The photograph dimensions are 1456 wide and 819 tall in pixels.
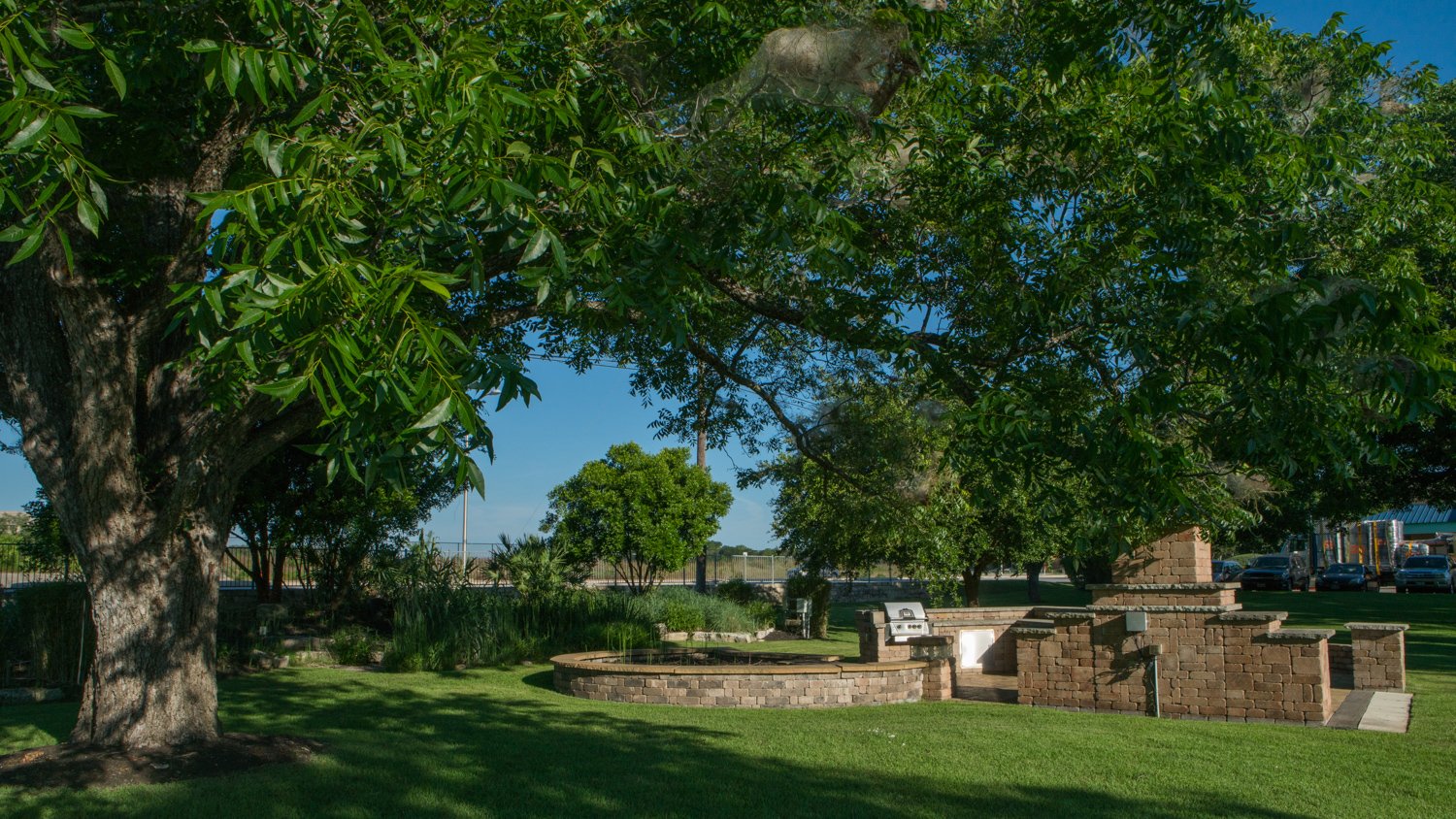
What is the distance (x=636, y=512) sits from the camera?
2634cm

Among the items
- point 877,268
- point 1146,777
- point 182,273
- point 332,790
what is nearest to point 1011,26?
point 877,268

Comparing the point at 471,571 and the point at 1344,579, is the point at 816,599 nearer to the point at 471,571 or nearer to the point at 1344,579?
the point at 471,571

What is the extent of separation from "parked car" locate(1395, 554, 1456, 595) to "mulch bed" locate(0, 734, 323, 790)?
47044mm

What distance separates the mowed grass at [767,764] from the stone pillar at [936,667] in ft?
1.90

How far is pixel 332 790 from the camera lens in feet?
25.3

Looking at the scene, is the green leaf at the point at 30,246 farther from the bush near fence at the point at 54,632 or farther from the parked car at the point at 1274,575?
the parked car at the point at 1274,575

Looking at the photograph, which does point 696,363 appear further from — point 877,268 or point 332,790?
point 332,790

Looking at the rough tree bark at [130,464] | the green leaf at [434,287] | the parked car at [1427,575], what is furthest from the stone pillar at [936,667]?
the parked car at [1427,575]

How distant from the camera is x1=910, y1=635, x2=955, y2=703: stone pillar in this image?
13414 millimetres

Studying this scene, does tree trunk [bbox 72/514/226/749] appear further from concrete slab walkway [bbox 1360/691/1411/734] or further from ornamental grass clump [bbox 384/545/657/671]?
concrete slab walkway [bbox 1360/691/1411/734]

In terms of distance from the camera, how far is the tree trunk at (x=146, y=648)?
8.16 meters

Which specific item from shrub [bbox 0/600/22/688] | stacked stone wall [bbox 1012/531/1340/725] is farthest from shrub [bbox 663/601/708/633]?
shrub [bbox 0/600/22/688]

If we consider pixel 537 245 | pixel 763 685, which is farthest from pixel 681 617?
pixel 537 245

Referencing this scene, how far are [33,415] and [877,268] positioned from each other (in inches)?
293
